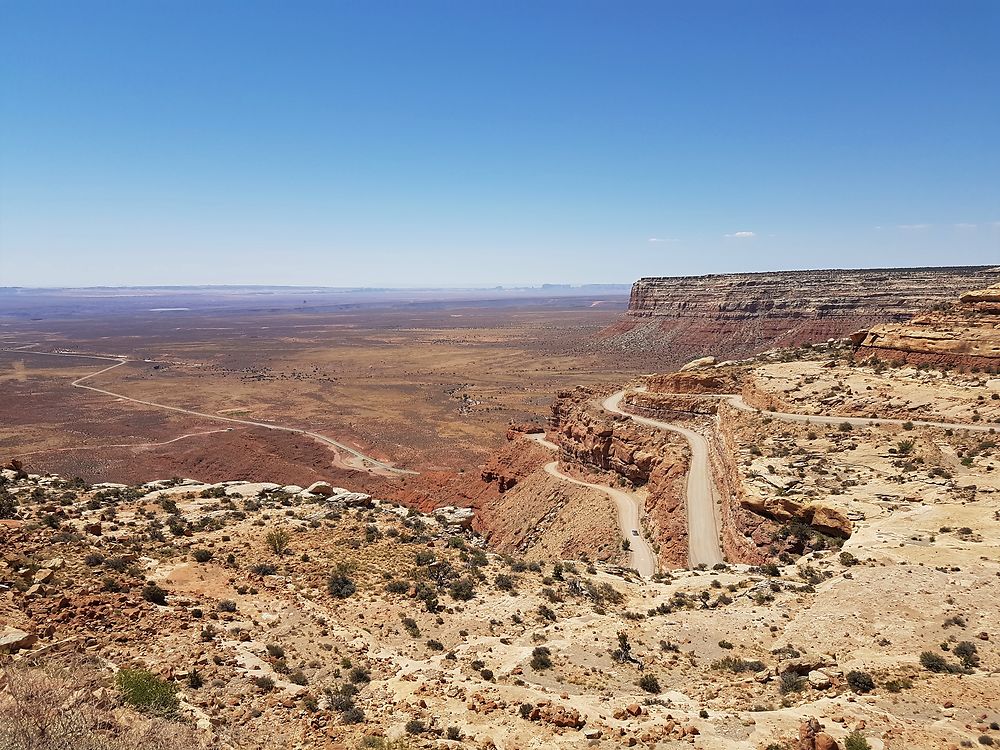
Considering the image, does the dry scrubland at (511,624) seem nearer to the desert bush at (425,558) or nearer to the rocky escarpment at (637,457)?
the desert bush at (425,558)

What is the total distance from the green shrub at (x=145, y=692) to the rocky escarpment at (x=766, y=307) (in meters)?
106

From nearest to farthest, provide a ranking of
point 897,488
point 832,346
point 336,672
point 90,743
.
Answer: point 90,743 → point 336,672 → point 897,488 → point 832,346

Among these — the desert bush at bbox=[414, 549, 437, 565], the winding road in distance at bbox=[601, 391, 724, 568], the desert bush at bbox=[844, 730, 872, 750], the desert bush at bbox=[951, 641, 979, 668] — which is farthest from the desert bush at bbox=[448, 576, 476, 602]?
the winding road in distance at bbox=[601, 391, 724, 568]

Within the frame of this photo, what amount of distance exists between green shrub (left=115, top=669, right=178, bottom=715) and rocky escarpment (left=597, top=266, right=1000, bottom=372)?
106325 mm

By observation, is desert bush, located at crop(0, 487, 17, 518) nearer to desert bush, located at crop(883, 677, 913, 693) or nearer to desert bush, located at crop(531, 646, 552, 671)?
desert bush, located at crop(531, 646, 552, 671)

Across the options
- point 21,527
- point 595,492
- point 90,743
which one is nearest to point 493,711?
point 90,743

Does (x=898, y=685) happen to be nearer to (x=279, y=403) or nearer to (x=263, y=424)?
(x=263, y=424)

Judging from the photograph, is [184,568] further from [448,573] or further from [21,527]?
[448,573]

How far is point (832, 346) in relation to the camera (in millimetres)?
49625

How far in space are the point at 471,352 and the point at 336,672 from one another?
453 feet

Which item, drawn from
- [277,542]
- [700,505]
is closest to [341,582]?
[277,542]

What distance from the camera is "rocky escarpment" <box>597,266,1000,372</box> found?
102938 mm

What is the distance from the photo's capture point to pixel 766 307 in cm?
12206

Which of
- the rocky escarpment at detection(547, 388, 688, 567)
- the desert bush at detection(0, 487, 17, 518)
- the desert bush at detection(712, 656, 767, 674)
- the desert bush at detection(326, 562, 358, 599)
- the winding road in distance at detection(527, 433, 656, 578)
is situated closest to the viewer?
the desert bush at detection(712, 656, 767, 674)
